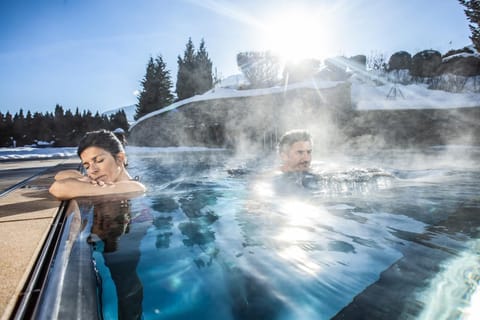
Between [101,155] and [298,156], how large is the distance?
9.07 feet

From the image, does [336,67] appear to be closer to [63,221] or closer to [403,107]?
[403,107]

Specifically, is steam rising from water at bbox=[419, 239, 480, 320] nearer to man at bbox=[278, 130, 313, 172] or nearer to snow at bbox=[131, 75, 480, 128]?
man at bbox=[278, 130, 313, 172]

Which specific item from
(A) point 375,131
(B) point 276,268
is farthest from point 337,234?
(A) point 375,131

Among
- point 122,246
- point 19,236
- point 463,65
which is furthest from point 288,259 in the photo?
point 463,65

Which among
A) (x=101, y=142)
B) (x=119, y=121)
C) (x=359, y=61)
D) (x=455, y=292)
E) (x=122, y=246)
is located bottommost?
(x=455, y=292)

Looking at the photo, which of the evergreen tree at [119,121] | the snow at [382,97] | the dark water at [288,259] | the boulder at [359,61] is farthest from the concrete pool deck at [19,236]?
the boulder at [359,61]

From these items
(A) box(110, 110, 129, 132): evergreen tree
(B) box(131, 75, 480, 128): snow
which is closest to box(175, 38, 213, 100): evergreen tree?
(A) box(110, 110, 129, 132): evergreen tree

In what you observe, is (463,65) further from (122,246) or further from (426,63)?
(122,246)

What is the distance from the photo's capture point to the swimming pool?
875 mm

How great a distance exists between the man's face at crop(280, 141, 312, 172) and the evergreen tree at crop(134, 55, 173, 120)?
67.0 ft

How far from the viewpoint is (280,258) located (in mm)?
1271

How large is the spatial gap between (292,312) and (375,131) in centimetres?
1373

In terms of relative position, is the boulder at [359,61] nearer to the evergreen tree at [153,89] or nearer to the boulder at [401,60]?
the boulder at [401,60]

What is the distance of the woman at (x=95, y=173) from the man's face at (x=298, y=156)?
2.48 meters
